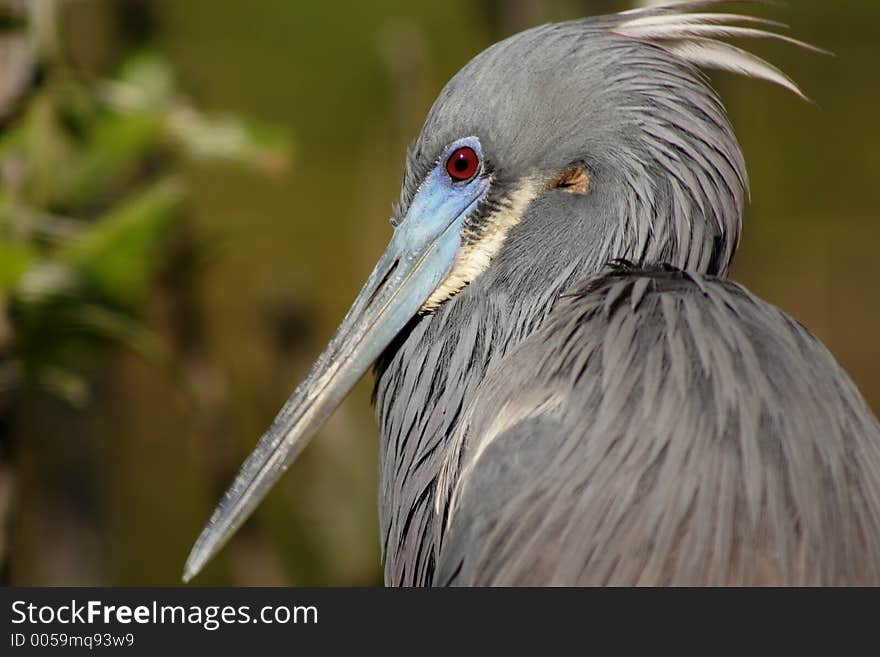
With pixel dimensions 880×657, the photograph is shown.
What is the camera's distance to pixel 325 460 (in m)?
5.18

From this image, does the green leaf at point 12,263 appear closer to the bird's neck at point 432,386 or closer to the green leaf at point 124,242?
the green leaf at point 124,242

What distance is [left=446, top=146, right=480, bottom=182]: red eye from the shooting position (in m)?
2.06

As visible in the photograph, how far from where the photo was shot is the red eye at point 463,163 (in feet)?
6.77

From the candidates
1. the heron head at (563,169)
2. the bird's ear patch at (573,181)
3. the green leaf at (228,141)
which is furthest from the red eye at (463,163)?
the green leaf at (228,141)

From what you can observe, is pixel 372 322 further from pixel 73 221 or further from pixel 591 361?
pixel 73 221

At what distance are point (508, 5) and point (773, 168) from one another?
616 centimetres

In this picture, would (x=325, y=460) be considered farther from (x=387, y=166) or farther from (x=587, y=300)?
A: (x=587, y=300)

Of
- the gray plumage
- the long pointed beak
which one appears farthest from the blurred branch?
the gray plumage

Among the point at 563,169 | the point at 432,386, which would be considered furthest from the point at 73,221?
the point at 563,169

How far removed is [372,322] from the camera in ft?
7.08

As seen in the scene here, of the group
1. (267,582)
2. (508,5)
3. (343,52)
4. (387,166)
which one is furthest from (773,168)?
(267,582)

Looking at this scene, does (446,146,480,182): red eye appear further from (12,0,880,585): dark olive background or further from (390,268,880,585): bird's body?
(12,0,880,585): dark olive background

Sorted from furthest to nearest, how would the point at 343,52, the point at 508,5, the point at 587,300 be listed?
the point at 343,52 → the point at 508,5 → the point at 587,300

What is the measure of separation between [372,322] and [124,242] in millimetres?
595
